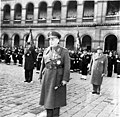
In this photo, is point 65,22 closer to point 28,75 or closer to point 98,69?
point 28,75

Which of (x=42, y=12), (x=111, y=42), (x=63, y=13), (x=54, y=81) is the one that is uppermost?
(x=42, y=12)

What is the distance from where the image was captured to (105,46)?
2128cm

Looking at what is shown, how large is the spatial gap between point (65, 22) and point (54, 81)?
771 inches

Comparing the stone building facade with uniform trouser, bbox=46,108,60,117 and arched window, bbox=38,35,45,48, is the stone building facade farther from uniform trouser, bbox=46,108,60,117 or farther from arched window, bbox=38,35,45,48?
uniform trouser, bbox=46,108,60,117

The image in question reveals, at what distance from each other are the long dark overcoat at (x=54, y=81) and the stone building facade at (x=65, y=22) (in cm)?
1511

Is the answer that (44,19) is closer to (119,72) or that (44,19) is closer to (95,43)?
(95,43)

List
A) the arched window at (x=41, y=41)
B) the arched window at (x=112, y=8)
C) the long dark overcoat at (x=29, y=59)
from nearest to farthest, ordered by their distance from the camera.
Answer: the long dark overcoat at (x=29, y=59), the arched window at (x=112, y=8), the arched window at (x=41, y=41)

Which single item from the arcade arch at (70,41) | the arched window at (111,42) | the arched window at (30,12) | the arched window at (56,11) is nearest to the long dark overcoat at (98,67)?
the arched window at (111,42)

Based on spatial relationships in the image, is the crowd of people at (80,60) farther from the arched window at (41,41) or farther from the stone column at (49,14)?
the stone column at (49,14)

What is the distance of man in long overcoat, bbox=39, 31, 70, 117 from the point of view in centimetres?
383

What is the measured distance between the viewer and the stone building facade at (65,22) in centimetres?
2044

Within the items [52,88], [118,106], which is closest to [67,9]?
[118,106]

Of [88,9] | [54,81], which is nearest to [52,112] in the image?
[54,81]

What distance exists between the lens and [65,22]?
22.9m
